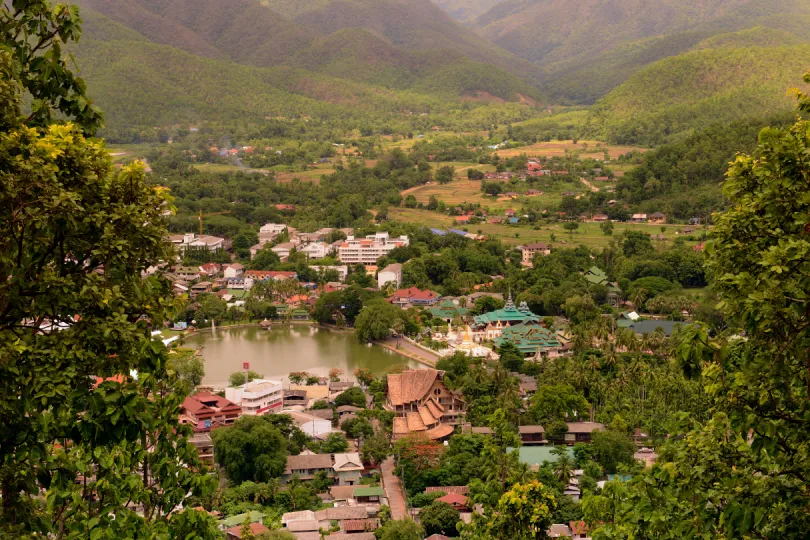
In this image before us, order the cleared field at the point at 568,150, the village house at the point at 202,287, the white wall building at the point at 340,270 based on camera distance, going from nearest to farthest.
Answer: the village house at the point at 202,287
the white wall building at the point at 340,270
the cleared field at the point at 568,150

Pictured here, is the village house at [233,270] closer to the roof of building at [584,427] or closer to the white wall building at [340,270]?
the white wall building at [340,270]

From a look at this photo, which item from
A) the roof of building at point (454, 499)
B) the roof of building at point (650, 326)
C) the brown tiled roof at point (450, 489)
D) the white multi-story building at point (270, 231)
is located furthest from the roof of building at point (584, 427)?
the white multi-story building at point (270, 231)

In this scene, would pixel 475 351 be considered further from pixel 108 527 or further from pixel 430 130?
pixel 430 130

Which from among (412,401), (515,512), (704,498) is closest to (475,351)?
(412,401)

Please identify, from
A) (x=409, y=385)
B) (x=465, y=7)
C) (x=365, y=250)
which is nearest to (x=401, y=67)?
(x=365, y=250)

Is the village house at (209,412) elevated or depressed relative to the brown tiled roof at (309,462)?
elevated

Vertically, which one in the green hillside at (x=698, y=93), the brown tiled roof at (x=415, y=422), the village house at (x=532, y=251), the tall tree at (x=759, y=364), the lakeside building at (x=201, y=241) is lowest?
the brown tiled roof at (x=415, y=422)

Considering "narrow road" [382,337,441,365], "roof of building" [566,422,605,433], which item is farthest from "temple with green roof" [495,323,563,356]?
"roof of building" [566,422,605,433]
